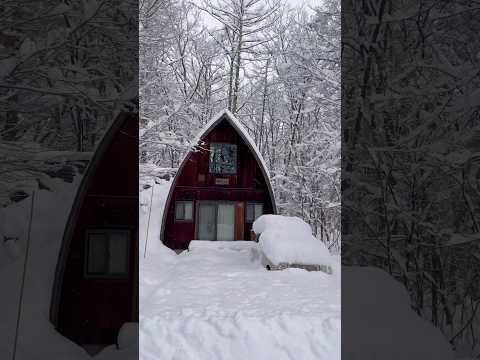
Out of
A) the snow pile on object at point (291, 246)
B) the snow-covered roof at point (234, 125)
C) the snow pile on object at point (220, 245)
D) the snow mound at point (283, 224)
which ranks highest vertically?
the snow-covered roof at point (234, 125)

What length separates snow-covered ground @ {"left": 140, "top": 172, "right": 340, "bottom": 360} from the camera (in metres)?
3.69

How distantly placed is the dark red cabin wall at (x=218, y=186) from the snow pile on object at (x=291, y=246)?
2.55m

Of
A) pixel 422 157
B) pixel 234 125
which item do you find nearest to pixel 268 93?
pixel 234 125

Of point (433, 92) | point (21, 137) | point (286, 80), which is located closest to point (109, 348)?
point (21, 137)

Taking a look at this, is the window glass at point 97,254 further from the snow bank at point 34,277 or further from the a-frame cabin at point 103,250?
the snow bank at point 34,277

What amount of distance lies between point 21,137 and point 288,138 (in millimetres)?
12697

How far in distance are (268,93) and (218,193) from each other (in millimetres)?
5370

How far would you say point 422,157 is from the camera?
165 cm

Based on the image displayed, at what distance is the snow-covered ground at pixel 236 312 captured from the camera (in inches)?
145

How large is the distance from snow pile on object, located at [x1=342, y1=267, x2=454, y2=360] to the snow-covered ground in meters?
2.22

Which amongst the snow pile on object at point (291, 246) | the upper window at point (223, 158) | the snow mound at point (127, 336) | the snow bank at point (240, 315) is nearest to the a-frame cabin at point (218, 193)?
the upper window at point (223, 158)

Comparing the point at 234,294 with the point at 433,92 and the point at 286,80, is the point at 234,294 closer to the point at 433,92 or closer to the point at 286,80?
the point at 433,92

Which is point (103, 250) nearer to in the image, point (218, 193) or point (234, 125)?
point (234, 125)

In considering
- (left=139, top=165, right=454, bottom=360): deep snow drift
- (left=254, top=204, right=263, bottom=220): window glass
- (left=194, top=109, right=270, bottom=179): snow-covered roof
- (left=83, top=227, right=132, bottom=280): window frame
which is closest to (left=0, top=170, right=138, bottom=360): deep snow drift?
(left=83, top=227, right=132, bottom=280): window frame
